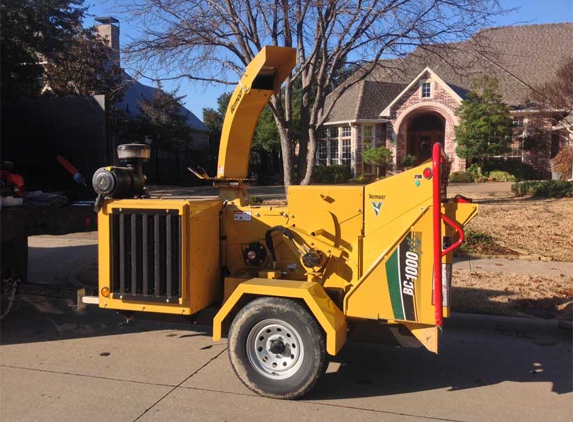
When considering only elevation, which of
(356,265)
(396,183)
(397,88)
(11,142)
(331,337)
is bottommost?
(331,337)

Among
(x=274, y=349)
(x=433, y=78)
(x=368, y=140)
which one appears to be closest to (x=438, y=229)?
(x=274, y=349)

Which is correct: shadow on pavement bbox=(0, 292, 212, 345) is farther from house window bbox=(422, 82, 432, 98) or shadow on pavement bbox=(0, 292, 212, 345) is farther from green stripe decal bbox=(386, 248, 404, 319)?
house window bbox=(422, 82, 432, 98)

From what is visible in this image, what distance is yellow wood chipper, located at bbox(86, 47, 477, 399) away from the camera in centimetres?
407

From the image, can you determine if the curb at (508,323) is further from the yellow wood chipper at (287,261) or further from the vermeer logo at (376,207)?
the vermeer logo at (376,207)

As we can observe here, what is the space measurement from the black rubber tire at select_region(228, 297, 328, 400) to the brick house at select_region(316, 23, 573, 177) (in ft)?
69.6

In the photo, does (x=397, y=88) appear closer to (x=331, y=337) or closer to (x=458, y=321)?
(x=458, y=321)

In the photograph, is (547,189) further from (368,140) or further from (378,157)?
(368,140)

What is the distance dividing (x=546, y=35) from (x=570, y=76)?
412 inches

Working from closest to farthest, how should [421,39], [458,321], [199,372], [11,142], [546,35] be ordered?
1. [199,372]
2. [458,321]
3. [11,142]
4. [421,39]
5. [546,35]

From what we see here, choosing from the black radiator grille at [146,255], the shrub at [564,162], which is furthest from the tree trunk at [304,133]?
the shrub at [564,162]

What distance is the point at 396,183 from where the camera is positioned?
432 cm

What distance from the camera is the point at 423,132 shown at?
93.1 ft

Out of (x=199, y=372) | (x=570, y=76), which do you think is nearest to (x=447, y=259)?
(x=199, y=372)

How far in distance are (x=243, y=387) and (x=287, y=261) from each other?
44.0 inches
